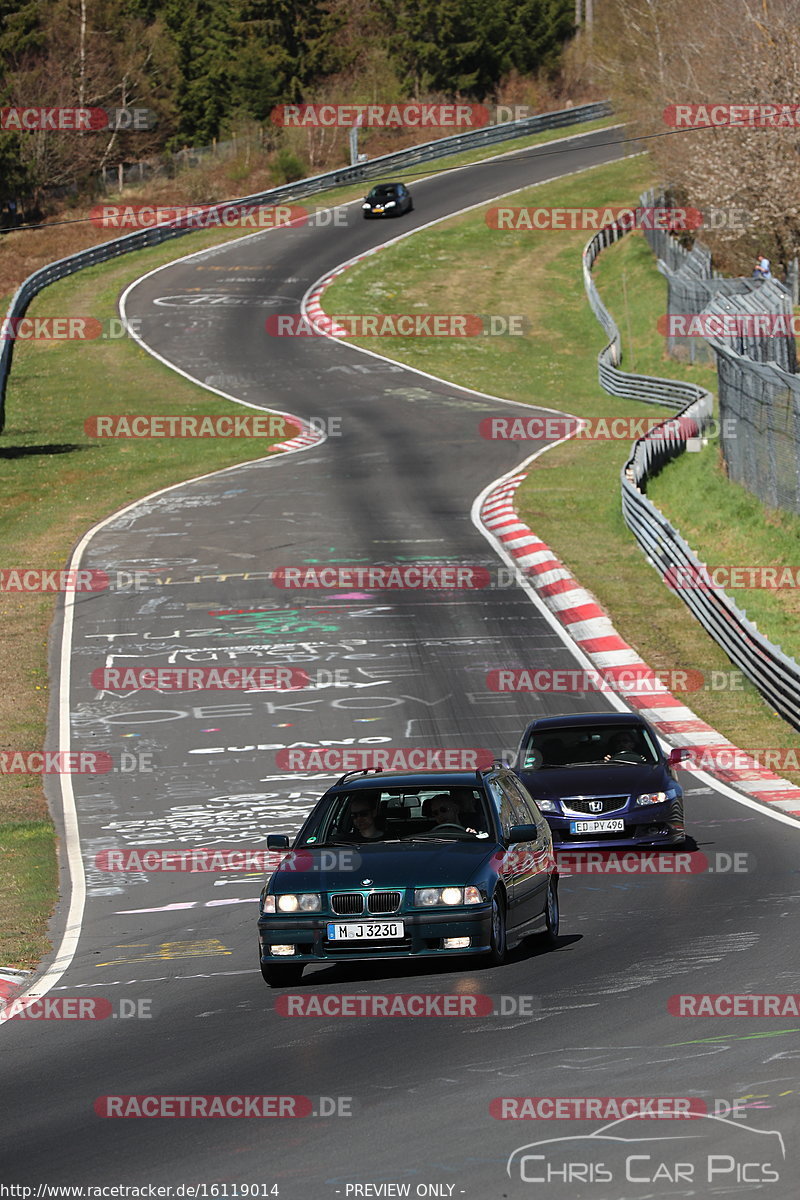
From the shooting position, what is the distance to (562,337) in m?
61.8

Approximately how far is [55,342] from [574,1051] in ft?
184

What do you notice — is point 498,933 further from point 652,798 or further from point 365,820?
point 652,798

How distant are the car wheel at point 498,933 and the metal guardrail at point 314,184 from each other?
151ft

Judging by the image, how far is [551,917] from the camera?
41.6 feet

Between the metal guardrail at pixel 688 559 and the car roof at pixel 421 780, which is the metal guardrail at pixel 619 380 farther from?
the car roof at pixel 421 780

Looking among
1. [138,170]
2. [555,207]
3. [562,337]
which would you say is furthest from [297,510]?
[138,170]

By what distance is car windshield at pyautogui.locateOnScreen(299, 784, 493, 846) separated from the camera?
12.4m

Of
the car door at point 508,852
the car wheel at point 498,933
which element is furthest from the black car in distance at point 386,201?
the car wheel at point 498,933

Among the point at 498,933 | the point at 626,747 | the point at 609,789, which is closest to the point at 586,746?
the point at 626,747

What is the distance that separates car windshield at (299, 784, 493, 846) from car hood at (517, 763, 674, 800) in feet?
13.9

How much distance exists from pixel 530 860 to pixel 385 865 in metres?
1.23


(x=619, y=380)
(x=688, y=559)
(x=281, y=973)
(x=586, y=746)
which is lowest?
(x=619, y=380)

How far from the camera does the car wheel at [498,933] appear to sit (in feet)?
37.4

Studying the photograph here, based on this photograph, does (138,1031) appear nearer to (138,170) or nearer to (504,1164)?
(504,1164)
